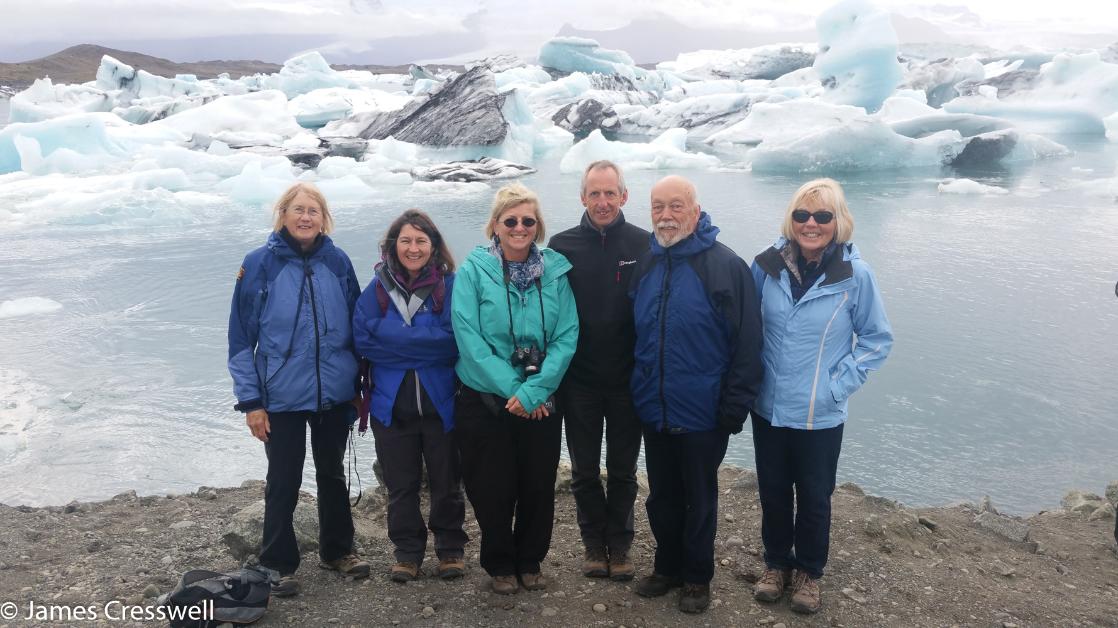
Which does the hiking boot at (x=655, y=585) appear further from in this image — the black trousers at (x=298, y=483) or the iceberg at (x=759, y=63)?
the iceberg at (x=759, y=63)

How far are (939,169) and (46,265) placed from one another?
16098 millimetres

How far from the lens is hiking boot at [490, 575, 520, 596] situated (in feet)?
8.52

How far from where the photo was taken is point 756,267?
257 centimetres

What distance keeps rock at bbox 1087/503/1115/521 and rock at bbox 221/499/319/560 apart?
3.25 metres

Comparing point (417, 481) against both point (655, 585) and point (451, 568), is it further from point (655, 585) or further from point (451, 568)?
point (655, 585)

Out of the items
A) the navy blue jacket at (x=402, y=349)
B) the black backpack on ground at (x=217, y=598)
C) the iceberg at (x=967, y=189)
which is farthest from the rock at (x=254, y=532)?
the iceberg at (x=967, y=189)

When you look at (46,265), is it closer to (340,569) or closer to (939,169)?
(340,569)

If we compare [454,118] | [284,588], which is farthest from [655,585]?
[454,118]

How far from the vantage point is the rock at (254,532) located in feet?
9.27

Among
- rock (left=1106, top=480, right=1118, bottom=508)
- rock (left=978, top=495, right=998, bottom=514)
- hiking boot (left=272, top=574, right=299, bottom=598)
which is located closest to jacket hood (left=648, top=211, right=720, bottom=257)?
hiking boot (left=272, top=574, right=299, bottom=598)

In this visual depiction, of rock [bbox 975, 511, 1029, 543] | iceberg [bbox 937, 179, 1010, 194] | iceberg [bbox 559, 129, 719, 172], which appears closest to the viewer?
rock [bbox 975, 511, 1029, 543]

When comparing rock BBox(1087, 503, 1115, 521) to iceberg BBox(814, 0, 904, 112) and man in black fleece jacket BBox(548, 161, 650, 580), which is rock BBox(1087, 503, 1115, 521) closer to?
man in black fleece jacket BBox(548, 161, 650, 580)

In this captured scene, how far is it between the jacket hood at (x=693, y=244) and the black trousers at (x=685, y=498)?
530 mm

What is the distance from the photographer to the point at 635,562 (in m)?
2.89
